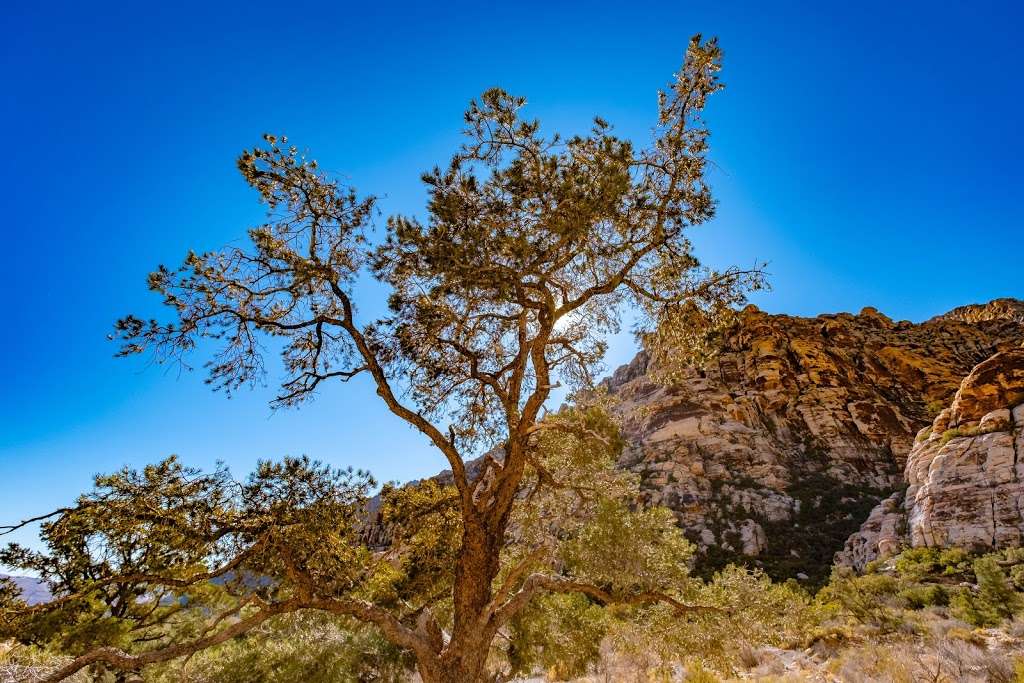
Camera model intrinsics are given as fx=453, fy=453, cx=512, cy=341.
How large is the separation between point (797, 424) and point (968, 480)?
2452cm

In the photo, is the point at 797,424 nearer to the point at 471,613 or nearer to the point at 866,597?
the point at 866,597

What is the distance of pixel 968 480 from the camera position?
1023 inches

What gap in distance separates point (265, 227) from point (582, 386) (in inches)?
228

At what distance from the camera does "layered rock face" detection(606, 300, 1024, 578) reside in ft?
117

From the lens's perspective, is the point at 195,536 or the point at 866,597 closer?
the point at 195,536

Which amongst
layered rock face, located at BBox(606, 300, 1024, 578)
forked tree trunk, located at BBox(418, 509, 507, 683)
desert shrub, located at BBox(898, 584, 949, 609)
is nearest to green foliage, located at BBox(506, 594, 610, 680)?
forked tree trunk, located at BBox(418, 509, 507, 683)

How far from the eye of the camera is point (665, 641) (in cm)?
678

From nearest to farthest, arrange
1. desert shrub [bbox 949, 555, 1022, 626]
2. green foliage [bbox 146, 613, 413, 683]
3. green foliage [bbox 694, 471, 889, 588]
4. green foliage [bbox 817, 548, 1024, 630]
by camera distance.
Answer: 1. green foliage [bbox 146, 613, 413, 683]
2. desert shrub [bbox 949, 555, 1022, 626]
3. green foliage [bbox 817, 548, 1024, 630]
4. green foliage [bbox 694, 471, 889, 588]

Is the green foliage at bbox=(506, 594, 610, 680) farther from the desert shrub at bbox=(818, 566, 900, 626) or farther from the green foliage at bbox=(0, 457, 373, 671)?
the desert shrub at bbox=(818, 566, 900, 626)

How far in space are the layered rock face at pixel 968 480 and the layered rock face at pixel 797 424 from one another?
4732 millimetres

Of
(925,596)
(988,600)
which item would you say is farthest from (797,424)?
(988,600)

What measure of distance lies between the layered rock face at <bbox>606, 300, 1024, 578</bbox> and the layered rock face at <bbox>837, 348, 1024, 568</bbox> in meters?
4.73

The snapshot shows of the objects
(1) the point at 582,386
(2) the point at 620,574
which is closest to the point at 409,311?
(1) the point at 582,386

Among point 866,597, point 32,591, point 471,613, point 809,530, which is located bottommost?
point 809,530
